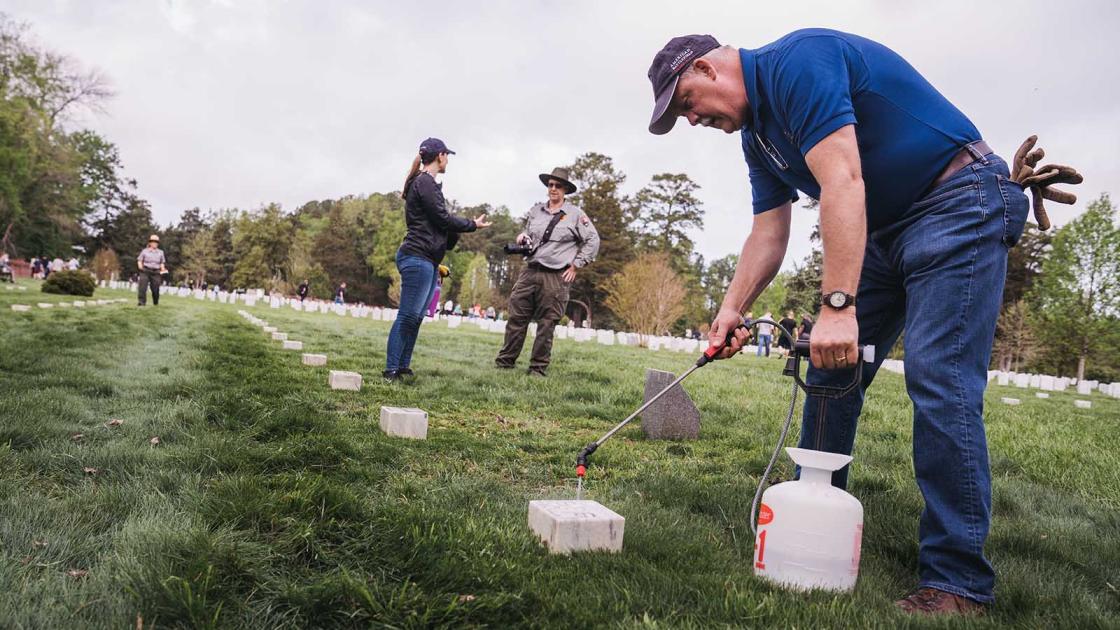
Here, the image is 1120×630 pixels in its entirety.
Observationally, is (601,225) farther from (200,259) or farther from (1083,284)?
(200,259)

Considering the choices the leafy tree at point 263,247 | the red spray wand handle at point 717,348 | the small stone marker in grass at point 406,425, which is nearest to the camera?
the red spray wand handle at point 717,348

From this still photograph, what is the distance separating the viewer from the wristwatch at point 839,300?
222 cm

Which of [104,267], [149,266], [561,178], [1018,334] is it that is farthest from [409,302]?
[104,267]

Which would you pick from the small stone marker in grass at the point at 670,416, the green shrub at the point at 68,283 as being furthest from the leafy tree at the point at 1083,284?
the green shrub at the point at 68,283

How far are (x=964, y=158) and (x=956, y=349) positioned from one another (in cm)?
68

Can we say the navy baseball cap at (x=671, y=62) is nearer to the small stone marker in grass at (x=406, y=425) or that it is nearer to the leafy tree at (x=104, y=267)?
the small stone marker in grass at (x=406, y=425)

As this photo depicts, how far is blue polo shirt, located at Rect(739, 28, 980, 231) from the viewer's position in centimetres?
225

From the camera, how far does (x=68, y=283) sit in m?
23.2

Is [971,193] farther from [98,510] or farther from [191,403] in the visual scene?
[191,403]

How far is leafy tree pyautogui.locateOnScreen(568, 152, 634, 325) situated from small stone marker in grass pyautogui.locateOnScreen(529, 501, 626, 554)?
52886 millimetres

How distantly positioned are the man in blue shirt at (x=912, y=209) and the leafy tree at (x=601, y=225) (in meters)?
52.8

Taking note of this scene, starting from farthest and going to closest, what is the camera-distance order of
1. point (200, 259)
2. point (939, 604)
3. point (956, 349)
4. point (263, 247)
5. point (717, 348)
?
point (200, 259) < point (263, 247) < point (717, 348) < point (956, 349) < point (939, 604)

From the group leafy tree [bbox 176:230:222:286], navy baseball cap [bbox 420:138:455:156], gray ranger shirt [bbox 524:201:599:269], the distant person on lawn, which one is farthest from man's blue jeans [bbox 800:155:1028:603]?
leafy tree [bbox 176:230:222:286]

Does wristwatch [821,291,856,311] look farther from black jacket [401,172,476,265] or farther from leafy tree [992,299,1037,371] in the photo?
leafy tree [992,299,1037,371]
